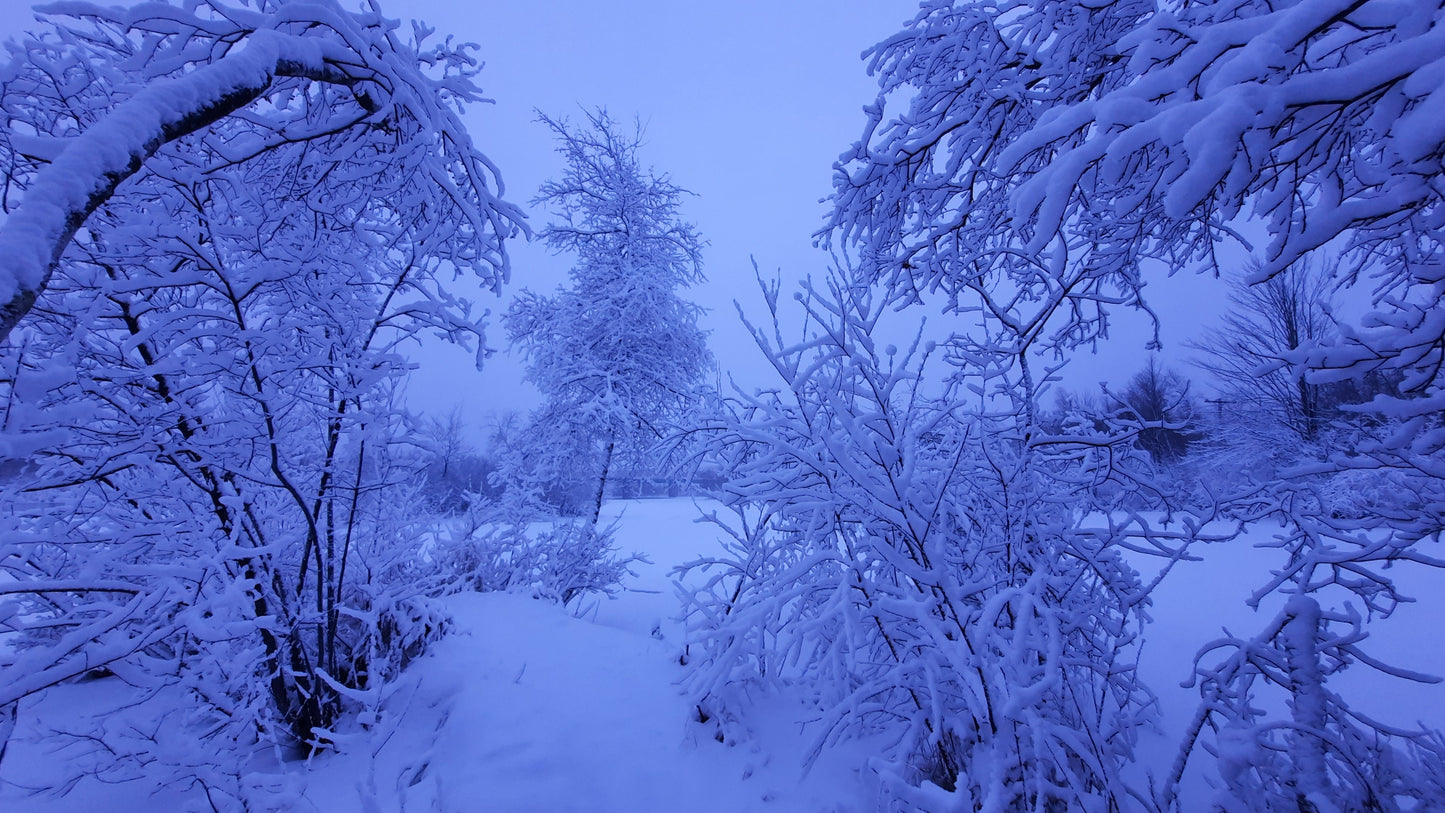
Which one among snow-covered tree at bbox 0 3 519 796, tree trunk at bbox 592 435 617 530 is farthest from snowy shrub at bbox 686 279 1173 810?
tree trunk at bbox 592 435 617 530

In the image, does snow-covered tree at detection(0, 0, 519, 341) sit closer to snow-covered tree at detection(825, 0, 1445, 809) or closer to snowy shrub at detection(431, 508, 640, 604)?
snow-covered tree at detection(825, 0, 1445, 809)

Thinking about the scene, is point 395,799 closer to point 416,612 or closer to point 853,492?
point 416,612

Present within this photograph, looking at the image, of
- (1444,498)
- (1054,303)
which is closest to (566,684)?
(1054,303)

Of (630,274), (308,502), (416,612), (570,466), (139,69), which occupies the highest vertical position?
(630,274)

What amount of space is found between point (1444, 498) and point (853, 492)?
6.60 feet

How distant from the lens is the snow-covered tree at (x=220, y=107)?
1.06 metres

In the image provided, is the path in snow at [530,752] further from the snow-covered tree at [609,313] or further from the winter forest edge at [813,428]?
the snow-covered tree at [609,313]

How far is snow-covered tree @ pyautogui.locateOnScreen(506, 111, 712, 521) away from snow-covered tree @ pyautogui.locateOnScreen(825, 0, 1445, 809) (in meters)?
4.50

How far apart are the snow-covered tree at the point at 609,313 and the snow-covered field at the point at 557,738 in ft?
11.5

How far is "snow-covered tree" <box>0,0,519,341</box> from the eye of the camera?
1.06 metres

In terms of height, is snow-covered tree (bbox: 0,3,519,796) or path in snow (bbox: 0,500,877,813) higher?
snow-covered tree (bbox: 0,3,519,796)

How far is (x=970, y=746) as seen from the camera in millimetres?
2295

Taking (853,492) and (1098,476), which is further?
(1098,476)

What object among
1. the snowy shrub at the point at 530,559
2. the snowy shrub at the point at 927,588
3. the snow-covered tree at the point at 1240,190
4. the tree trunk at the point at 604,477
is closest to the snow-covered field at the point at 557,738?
the snowy shrub at the point at 927,588
